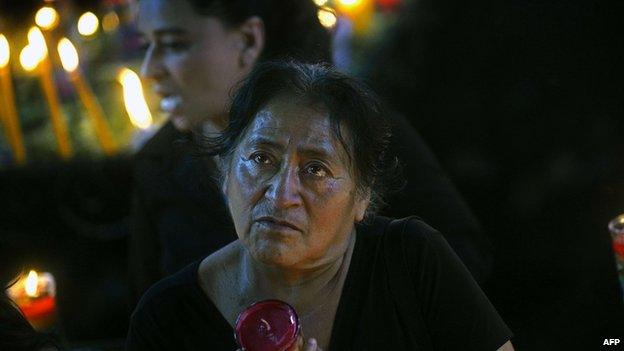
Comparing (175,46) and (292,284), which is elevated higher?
(175,46)

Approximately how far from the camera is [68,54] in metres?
4.54

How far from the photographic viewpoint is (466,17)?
391cm

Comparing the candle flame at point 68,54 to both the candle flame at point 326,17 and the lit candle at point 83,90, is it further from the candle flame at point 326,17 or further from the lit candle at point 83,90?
the candle flame at point 326,17

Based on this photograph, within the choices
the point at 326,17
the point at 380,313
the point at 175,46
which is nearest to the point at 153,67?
the point at 175,46

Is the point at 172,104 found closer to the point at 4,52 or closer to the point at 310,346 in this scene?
the point at 310,346

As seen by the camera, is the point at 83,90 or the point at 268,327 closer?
the point at 268,327

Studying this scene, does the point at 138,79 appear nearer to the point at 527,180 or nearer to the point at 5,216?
the point at 5,216

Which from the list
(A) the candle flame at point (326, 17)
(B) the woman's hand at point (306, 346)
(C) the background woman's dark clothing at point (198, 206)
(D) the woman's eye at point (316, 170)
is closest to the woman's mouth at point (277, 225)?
(D) the woman's eye at point (316, 170)

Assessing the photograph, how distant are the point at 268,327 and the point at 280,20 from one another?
1567 mm

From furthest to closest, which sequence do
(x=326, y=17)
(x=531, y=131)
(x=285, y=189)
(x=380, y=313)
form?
(x=531, y=131) → (x=326, y=17) → (x=380, y=313) → (x=285, y=189)

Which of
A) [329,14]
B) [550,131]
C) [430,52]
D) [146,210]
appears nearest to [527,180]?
[550,131]

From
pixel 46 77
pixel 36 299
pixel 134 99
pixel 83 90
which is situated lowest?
pixel 36 299

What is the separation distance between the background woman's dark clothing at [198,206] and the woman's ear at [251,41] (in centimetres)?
32

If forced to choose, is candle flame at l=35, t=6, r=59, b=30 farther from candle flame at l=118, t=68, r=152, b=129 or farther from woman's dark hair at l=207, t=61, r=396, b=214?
woman's dark hair at l=207, t=61, r=396, b=214
